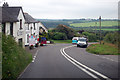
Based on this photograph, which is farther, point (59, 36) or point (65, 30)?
point (65, 30)

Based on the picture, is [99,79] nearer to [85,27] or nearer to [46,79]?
[46,79]

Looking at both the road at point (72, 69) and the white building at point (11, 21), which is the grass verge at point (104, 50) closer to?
the road at point (72, 69)

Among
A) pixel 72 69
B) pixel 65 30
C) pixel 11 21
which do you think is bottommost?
pixel 72 69

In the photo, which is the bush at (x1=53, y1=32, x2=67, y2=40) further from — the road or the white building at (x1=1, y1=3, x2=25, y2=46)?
the road

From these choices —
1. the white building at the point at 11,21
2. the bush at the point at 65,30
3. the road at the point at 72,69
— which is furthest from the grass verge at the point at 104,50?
the bush at the point at 65,30

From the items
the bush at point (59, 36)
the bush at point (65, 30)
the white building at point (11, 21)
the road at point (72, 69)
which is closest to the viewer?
the road at point (72, 69)

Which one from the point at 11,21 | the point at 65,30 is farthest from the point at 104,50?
the point at 65,30

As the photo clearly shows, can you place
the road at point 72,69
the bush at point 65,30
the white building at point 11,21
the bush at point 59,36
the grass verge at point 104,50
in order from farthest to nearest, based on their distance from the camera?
1. the bush at point 65,30
2. the bush at point 59,36
3. the grass verge at point 104,50
4. the white building at point 11,21
5. the road at point 72,69

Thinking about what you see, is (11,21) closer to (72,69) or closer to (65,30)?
(72,69)

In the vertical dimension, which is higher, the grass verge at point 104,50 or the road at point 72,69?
the grass verge at point 104,50

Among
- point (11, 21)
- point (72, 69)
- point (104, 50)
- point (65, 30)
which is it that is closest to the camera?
point (72, 69)

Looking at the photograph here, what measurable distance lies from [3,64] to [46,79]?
2107mm

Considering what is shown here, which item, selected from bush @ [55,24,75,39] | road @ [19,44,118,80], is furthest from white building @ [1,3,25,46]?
bush @ [55,24,75,39]

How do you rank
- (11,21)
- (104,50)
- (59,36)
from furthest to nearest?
(59,36), (104,50), (11,21)
